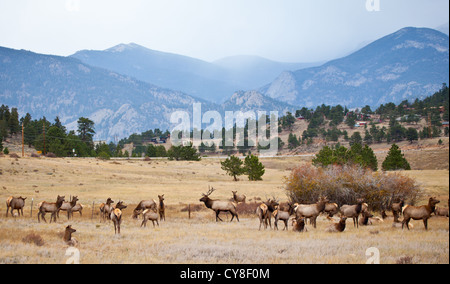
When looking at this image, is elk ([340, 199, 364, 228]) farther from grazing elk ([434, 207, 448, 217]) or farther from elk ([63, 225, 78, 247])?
elk ([63, 225, 78, 247])

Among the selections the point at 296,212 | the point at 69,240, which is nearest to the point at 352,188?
the point at 296,212

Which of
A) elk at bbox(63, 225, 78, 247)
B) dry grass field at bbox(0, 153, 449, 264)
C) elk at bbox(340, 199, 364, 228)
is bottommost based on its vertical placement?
dry grass field at bbox(0, 153, 449, 264)

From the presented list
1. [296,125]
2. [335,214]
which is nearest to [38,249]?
[335,214]

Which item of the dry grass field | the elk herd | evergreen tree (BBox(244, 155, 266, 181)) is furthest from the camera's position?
evergreen tree (BBox(244, 155, 266, 181))

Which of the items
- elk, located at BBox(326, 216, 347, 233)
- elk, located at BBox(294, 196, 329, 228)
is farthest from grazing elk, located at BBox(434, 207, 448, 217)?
elk, located at BBox(294, 196, 329, 228)

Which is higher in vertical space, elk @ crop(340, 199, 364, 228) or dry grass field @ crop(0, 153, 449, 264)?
elk @ crop(340, 199, 364, 228)

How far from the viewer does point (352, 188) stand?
95.6ft

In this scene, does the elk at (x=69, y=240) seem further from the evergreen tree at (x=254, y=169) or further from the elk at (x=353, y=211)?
the evergreen tree at (x=254, y=169)

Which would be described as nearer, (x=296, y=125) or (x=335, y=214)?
(x=335, y=214)

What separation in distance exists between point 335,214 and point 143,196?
1808 centimetres

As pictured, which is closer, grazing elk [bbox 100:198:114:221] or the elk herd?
the elk herd

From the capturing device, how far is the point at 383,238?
683 inches

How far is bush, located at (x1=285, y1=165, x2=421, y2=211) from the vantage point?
28969mm
